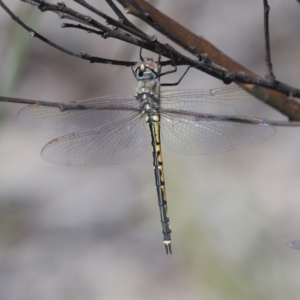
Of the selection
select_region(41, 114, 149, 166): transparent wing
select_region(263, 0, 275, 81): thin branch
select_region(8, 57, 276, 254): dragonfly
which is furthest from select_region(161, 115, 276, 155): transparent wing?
select_region(263, 0, 275, 81): thin branch

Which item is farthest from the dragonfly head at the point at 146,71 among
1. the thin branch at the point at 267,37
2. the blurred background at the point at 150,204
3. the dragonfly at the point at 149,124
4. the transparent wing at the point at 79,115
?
the blurred background at the point at 150,204

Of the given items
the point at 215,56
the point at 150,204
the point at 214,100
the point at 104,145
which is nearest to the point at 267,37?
the point at 215,56

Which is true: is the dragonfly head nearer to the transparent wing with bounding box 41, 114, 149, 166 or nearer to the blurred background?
the transparent wing with bounding box 41, 114, 149, 166

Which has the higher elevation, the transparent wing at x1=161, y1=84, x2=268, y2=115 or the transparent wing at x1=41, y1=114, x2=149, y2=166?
the transparent wing at x1=161, y1=84, x2=268, y2=115

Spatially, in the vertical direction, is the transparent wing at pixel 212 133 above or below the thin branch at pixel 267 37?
below

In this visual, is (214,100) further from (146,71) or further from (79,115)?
(79,115)

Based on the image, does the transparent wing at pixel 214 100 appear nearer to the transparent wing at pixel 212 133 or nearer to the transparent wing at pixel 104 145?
the transparent wing at pixel 212 133
